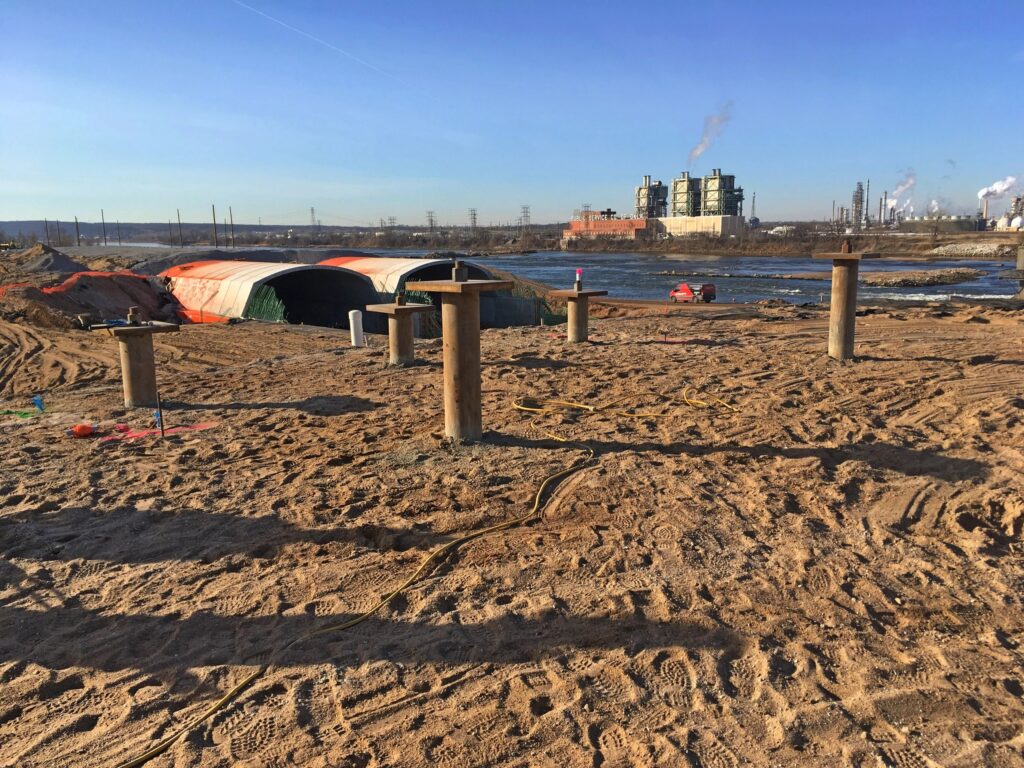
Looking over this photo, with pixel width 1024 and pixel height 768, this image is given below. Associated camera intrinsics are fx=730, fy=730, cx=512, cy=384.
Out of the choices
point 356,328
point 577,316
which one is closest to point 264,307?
point 356,328

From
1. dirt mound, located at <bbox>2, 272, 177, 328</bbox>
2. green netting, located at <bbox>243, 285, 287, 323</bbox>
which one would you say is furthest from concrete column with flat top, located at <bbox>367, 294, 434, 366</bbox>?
dirt mound, located at <bbox>2, 272, 177, 328</bbox>

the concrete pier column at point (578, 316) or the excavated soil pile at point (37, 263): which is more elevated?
the excavated soil pile at point (37, 263)

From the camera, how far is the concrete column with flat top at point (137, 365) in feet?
30.6

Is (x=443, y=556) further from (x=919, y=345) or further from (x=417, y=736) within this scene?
(x=919, y=345)

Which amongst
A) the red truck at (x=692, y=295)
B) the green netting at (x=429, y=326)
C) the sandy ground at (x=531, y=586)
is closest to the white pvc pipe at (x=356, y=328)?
the green netting at (x=429, y=326)

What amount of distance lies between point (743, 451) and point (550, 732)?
4.41 m

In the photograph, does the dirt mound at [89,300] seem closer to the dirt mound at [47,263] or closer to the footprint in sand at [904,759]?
the dirt mound at [47,263]

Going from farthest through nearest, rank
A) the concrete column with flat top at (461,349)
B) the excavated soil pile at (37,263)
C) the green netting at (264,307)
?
the excavated soil pile at (37,263) < the green netting at (264,307) < the concrete column with flat top at (461,349)

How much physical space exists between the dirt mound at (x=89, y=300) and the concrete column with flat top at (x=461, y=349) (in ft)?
46.1

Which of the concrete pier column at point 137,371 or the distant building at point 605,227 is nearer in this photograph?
the concrete pier column at point 137,371

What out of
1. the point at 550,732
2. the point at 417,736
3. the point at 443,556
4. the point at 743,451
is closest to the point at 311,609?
the point at 443,556

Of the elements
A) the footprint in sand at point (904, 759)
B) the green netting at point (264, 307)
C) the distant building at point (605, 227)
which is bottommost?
the footprint in sand at point (904, 759)

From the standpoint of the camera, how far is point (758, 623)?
162 inches

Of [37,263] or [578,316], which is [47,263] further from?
[578,316]
